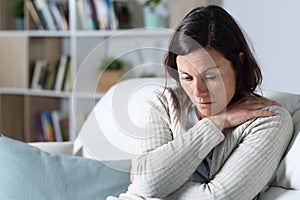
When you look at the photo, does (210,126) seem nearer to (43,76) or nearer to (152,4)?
(152,4)

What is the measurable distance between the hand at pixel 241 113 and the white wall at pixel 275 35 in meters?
0.77

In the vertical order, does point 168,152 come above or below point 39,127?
above

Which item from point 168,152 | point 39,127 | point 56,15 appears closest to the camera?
point 168,152

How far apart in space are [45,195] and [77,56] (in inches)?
69.5

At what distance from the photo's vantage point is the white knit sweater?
4.57ft

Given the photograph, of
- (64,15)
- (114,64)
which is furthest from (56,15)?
(114,64)

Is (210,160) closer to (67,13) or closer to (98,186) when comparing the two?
(98,186)

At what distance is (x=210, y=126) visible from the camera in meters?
1.44

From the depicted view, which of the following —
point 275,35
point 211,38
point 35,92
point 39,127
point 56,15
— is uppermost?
point 211,38

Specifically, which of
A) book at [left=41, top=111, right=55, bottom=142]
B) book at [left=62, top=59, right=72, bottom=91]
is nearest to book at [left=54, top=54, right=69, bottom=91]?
book at [left=62, top=59, right=72, bottom=91]

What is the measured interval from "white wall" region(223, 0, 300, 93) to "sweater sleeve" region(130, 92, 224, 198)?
87 cm

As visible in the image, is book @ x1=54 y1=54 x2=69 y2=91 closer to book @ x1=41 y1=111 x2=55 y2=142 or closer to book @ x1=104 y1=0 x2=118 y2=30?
book @ x1=41 y1=111 x2=55 y2=142

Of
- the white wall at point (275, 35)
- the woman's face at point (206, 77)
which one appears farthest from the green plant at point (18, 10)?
the woman's face at point (206, 77)

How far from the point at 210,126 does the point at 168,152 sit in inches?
4.9
